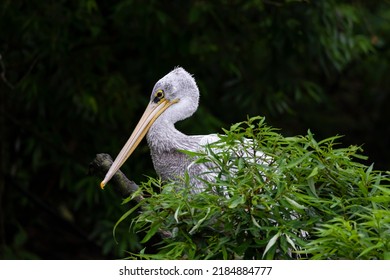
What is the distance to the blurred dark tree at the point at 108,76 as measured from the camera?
32.8 feet

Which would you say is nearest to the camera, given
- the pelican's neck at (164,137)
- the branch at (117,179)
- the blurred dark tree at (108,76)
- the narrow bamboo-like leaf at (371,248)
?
the narrow bamboo-like leaf at (371,248)

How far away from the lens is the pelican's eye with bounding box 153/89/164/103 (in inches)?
310

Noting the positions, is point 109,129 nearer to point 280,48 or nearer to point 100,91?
point 100,91

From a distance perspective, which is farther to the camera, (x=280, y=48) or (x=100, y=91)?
(x=280, y=48)

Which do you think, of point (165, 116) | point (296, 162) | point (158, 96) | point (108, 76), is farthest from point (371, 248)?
point (108, 76)

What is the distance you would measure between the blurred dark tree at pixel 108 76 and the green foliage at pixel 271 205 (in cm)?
446

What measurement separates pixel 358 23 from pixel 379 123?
3.80 m

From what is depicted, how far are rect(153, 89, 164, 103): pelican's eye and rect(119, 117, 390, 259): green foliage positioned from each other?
2.56 meters

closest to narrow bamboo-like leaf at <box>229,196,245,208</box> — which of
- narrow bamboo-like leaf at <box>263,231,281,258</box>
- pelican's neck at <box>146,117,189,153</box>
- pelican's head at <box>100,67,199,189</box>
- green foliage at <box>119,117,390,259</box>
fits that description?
green foliage at <box>119,117,390,259</box>

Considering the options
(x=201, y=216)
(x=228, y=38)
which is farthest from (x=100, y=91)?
(x=201, y=216)

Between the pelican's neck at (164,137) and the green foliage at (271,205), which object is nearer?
the green foliage at (271,205)

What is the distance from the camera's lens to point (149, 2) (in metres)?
10.0

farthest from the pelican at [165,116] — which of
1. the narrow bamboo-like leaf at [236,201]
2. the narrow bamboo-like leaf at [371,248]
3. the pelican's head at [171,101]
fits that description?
the narrow bamboo-like leaf at [371,248]

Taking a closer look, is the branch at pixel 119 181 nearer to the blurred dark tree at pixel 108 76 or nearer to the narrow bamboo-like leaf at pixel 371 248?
the narrow bamboo-like leaf at pixel 371 248
